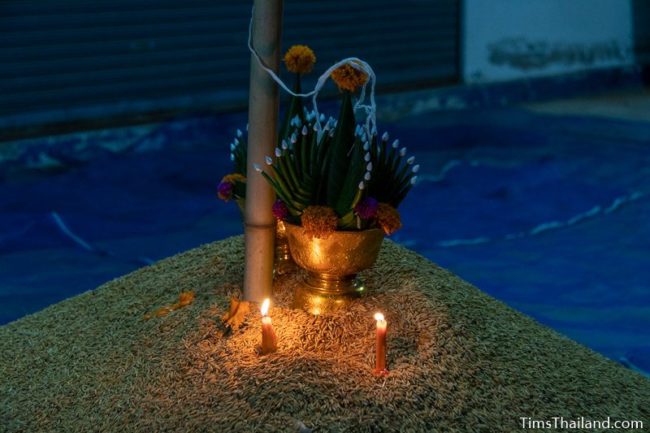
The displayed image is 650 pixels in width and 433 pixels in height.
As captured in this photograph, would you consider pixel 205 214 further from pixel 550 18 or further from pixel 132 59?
pixel 550 18

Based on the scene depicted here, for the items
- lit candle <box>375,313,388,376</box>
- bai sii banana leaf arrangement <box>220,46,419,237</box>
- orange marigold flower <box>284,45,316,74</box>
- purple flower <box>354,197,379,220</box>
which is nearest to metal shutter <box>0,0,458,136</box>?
orange marigold flower <box>284,45,316,74</box>

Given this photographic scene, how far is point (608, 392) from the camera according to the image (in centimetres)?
224

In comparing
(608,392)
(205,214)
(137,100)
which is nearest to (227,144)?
(137,100)

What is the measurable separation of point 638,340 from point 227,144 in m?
3.15

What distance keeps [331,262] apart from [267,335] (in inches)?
10.5

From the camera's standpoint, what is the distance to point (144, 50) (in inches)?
228

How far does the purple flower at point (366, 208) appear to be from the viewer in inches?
89.8

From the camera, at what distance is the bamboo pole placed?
238 centimetres

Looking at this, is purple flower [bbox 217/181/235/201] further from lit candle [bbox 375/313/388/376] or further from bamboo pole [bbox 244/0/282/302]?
lit candle [bbox 375/313/388/376]

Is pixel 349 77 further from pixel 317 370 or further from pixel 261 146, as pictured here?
pixel 317 370

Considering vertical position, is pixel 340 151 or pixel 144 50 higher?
pixel 144 50

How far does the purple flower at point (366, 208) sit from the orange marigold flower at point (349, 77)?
11.0 inches

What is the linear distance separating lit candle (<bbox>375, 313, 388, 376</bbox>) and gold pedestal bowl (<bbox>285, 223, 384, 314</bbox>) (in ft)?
0.86

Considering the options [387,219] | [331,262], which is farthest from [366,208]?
[331,262]
